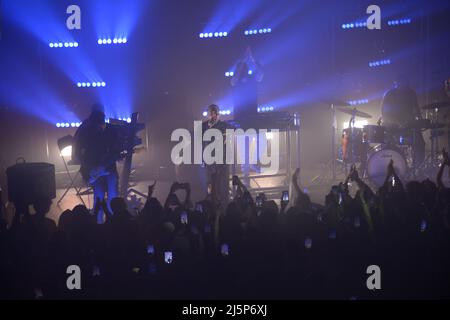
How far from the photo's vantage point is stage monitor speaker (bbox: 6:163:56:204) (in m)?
6.37

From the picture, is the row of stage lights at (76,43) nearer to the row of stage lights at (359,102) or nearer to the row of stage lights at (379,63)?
the row of stage lights at (359,102)

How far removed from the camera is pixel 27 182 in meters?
6.40

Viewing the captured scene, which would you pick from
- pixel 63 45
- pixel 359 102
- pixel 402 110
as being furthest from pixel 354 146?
pixel 63 45

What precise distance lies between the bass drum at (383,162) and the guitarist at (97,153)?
5623 mm

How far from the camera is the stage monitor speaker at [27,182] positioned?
251 inches

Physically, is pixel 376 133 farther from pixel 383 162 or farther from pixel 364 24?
pixel 364 24

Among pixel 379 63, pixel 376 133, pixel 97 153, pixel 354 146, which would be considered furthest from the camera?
pixel 379 63

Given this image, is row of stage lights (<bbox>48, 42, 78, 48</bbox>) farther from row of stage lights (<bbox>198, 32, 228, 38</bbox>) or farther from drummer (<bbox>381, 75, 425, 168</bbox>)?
drummer (<bbox>381, 75, 425, 168</bbox>)

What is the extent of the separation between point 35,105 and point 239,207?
988 cm

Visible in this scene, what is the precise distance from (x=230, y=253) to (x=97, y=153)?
4.07 meters

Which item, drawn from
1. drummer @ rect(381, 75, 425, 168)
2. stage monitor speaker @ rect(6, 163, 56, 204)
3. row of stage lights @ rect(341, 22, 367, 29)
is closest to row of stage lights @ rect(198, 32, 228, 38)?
row of stage lights @ rect(341, 22, 367, 29)

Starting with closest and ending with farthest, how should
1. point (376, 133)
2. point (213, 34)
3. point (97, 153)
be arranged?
point (97, 153) → point (376, 133) → point (213, 34)
